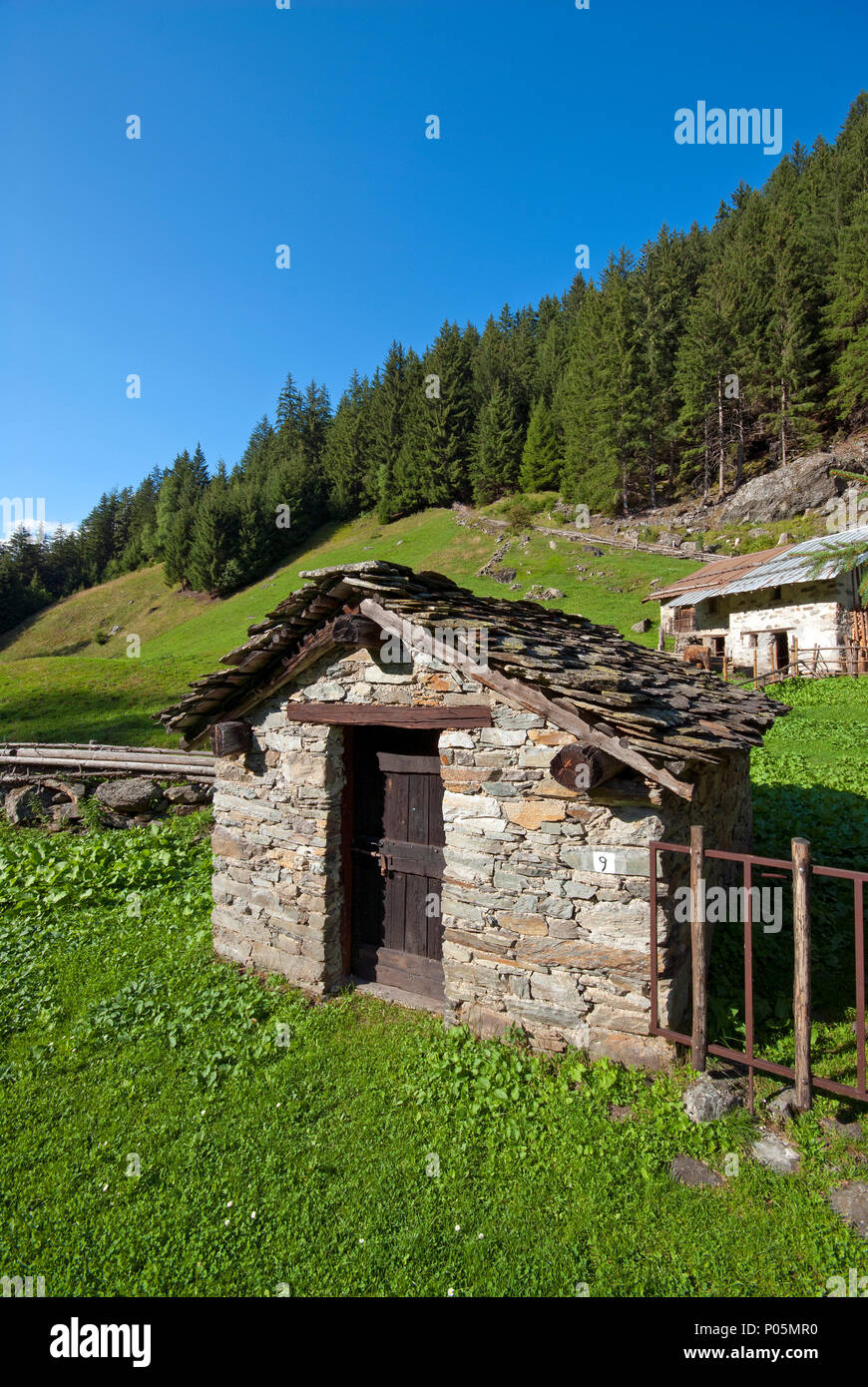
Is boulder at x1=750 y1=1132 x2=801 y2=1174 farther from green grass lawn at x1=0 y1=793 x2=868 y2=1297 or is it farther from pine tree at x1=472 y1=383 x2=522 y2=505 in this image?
pine tree at x1=472 y1=383 x2=522 y2=505

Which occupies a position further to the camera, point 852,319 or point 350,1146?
point 852,319

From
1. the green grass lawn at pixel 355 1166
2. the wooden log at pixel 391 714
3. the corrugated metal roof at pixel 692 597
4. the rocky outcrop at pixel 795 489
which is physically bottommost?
the green grass lawn at pixel 355 1166

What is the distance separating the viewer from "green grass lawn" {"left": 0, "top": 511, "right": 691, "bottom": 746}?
57.9ft

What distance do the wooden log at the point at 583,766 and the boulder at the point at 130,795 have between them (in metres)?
9.06

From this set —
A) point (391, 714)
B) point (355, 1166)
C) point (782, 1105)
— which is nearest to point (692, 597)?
point (391, 714)

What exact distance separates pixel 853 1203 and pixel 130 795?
1100 cm

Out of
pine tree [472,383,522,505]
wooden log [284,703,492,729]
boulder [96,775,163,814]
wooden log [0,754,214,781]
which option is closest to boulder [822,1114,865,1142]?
wooden log [284,703,492,729]

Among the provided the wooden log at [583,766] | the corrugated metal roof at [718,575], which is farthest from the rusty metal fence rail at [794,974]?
the corrugated metal roof at [718,575]

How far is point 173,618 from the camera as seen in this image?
4941cm

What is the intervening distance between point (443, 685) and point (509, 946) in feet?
7.67

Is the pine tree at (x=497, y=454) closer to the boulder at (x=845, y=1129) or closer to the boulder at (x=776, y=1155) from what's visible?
the boulder at (x=845, y=1129)

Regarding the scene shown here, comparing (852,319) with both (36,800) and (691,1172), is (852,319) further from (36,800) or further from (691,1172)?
(36,800)

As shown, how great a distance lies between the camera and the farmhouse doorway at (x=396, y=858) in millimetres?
5938
